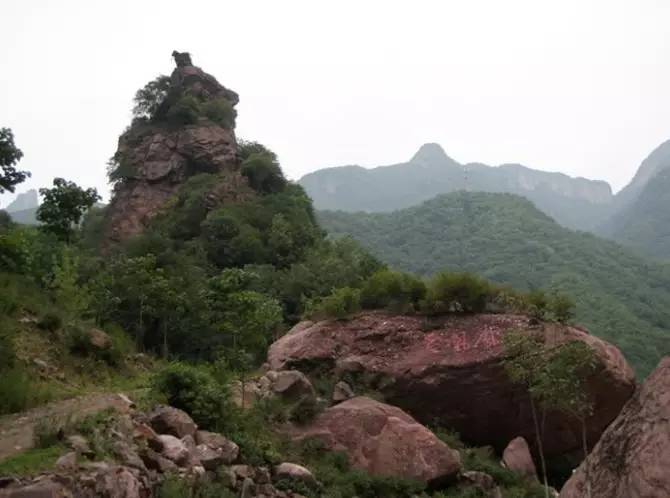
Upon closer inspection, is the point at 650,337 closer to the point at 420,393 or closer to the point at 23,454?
the point at 420,393

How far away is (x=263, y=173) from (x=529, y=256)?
2208cm

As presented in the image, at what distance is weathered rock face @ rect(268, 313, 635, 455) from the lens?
1633cm

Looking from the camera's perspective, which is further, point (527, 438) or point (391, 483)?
point (527, 438)

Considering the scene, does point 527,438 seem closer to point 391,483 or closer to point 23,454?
point 391,483

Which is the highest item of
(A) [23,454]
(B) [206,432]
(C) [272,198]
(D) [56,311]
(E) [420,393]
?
(C) [272,198]

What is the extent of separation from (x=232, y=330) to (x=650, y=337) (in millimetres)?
26768

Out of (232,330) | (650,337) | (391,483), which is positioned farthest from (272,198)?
(391,483)

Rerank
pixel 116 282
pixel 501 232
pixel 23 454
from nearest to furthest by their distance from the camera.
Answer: pixel 23 454
pixel 116 282
pixel 501 232

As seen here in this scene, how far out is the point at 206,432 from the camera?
33.9 feet

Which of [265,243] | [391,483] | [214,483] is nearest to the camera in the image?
[214,483]

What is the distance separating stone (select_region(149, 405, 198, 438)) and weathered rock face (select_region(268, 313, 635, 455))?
6.98 metres

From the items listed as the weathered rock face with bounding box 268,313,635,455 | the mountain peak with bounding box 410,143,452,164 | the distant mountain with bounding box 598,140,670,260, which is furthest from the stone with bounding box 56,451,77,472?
the mountain peak with bounding box 410,143,452,164

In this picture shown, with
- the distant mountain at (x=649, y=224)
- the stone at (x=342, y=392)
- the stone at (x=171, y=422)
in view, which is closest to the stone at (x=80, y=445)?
the stone at (x=171, y=422)

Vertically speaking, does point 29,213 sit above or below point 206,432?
above
